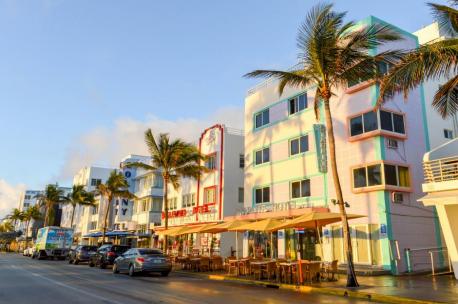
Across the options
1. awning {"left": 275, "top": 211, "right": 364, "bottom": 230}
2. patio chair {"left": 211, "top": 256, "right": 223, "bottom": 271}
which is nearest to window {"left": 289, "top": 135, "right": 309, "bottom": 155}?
awning {"left": 275, "top": 211, "right": 364, "bottom": 230}

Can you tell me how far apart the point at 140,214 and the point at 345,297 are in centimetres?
3925

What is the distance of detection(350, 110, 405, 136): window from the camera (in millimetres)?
22328

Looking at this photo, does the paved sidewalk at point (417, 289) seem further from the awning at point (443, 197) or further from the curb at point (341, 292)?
the awning at point (443, 197)

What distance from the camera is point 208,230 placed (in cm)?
2567

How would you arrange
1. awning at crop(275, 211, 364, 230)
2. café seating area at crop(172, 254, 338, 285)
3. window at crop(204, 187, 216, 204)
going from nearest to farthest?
café seating area at crop(172, 254, 338, 285)
awning at crop(275, 211, 364, 230)
window at crop(204, 187, 216, 204)

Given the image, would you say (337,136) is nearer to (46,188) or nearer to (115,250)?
(115,250)

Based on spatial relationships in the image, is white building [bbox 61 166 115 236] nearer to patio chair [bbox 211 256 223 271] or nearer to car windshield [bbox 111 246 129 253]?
car windshield [bbox 111 246 129 253]

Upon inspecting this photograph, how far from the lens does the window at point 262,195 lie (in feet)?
98.2

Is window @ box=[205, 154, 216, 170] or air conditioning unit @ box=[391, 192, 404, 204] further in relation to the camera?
window @ box=[205, 154, 216, 170]

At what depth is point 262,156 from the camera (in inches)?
1228

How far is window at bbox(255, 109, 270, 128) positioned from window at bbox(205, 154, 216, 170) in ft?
21.8

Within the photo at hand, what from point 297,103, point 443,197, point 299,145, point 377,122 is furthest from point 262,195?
point 443,197

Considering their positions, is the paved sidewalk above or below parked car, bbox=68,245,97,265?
below

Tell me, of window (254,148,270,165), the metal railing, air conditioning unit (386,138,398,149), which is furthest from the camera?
window (254,148,270,165)
